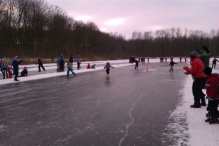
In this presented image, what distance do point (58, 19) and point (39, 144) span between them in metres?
54.6

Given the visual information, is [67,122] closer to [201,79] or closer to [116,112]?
[116,112]

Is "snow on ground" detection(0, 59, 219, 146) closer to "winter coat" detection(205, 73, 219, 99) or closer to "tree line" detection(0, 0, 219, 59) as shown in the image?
"winter coat" detection(205, 73, 219, 99)

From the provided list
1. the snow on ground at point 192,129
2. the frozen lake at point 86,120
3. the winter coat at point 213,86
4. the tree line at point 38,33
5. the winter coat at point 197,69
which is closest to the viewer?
the snow on ground at point 192,129

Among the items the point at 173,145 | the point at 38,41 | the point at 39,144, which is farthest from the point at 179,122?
the point at 38,41

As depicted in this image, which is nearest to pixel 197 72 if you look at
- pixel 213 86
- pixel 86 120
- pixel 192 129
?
pixel 213 86

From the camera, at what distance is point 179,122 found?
608 cm

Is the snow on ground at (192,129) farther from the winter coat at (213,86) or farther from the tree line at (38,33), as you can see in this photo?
the tree line at (38,33)

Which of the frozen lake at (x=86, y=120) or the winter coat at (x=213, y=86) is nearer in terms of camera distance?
the frozen lake at (x=86, y=120)

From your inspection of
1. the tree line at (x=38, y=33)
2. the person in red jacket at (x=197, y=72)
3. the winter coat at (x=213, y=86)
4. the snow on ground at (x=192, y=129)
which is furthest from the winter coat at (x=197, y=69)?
the tree line at (x=38, y=33)

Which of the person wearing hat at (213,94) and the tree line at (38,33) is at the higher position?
the tree line at (38,33)

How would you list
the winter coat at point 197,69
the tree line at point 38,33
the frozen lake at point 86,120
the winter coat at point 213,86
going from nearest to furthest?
the frozen lake at point 86,120 < the winter coat at point 213,86 < the winter coat at point 197,69 < the tree line at point 38,33

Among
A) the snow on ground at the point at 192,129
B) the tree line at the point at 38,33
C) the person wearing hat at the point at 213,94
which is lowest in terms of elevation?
the snow on ground at the point at 192,129

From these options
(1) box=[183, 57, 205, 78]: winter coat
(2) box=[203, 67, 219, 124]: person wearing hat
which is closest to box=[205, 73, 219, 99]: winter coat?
(2) box=[203, 67, 219, 124]: person wearing hat

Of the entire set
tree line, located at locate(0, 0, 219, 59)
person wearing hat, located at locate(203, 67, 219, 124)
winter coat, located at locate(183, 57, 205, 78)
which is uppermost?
tree line, located at locate(0, 0, 219, 59)
